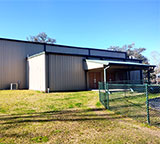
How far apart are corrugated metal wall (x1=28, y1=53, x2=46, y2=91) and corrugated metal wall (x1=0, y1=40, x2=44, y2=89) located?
1415mm

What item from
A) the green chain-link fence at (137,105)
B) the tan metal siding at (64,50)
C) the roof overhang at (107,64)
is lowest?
the green chain-link fence at (137,105)

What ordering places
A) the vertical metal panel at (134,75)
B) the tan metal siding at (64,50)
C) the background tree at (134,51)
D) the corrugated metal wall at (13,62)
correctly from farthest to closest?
the background tree at (134,51) < the vertical metal panel at (134,75) < the tan metal siding at (64,50) < the corrugated metal wall at (13,62)

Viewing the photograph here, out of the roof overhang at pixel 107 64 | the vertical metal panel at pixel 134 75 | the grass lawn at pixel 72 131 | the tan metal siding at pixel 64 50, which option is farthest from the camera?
the vertical metal panel at pixel 134 75

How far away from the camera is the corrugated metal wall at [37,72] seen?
1298 cm

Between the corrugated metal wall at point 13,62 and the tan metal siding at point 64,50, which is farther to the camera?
the tan metal siding at point 64,50

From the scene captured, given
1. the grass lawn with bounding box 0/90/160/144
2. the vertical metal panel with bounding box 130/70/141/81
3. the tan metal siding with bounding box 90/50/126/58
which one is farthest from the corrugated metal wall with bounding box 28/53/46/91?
the vertical metal panel with bounding box 130/70/141/81

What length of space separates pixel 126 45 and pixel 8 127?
168 ft

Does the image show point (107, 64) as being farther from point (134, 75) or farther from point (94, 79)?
point (134, 75)

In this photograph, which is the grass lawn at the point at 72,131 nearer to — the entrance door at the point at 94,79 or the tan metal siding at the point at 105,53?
the entrance door at the point at 94,79

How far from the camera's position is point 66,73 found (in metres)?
14.0

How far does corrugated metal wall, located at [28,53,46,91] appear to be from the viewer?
13.0 meters

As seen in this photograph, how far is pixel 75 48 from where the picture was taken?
21.2 m

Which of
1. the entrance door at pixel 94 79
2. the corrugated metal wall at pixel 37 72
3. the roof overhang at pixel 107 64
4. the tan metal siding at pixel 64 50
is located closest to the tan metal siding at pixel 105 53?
the tan metal siding at pixel 64 50

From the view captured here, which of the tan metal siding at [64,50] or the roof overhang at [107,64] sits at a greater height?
the tan metal siding at [64,50]
